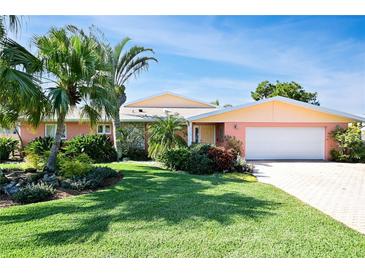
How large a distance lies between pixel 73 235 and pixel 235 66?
17561 mm

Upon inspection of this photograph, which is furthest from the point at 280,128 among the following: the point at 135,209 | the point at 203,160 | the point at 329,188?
the point at 135,209

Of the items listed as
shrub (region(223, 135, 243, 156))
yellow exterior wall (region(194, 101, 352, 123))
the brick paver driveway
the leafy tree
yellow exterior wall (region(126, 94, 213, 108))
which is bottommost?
the brick paver driveway

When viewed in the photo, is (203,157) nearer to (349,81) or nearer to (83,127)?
(349,81)

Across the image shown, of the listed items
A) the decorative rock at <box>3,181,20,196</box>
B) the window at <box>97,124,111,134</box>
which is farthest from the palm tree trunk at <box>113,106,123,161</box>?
the decorative rock at <box>3,181,20,196</box>

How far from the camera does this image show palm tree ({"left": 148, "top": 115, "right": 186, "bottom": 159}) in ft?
47.9

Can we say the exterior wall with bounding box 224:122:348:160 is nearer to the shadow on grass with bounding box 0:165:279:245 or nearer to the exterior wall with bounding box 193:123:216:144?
the exterior wall with bounding box 193:123:216:144

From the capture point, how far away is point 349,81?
15391 mm

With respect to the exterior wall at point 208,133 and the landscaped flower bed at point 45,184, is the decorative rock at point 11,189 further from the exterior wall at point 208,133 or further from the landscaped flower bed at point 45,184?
the exterior wall at point 208,133

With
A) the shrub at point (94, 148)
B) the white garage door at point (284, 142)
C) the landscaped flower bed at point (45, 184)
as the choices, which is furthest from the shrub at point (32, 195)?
the white garage door at point (284, 142)

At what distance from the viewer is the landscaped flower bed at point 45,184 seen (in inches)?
296

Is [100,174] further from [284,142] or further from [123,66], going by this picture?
[284,142]

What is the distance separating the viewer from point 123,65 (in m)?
17.4

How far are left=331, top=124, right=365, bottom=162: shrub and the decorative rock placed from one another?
17.7m
